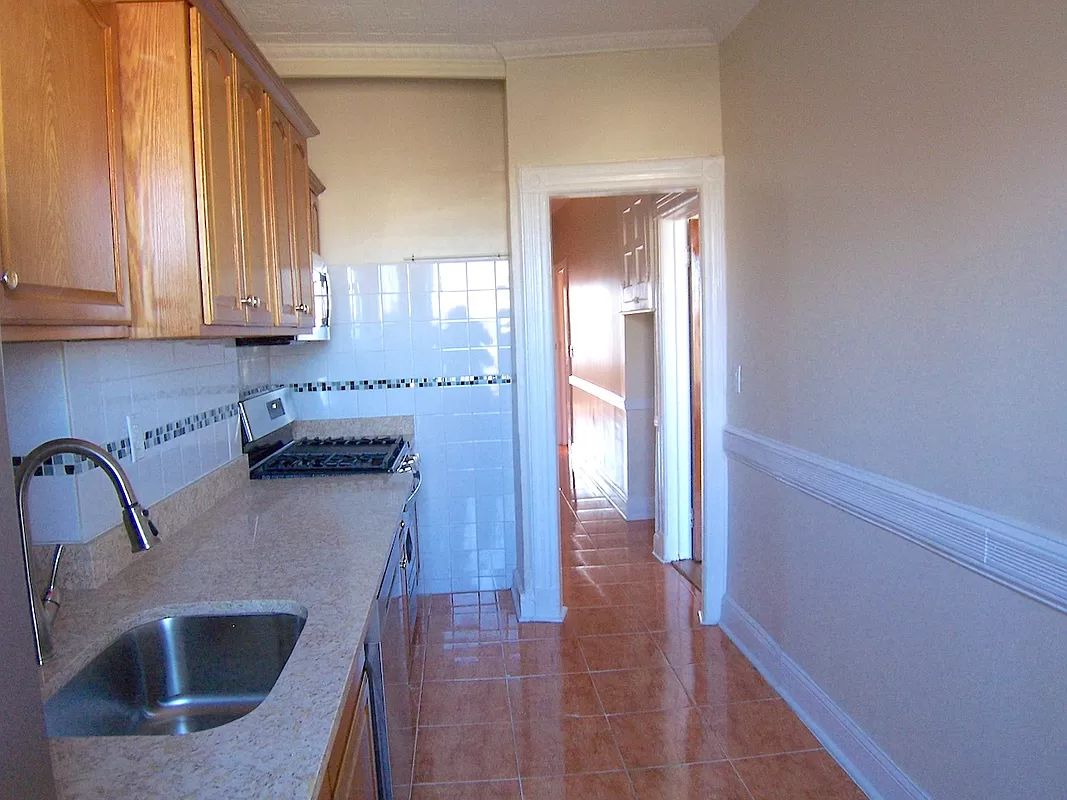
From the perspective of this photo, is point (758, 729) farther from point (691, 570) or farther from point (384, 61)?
point (384, 61)

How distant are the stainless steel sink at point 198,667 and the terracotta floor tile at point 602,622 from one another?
79.0 inches

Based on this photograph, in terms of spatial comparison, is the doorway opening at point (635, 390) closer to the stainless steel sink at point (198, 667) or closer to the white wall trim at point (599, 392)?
the white wall trim at point (599, 392)

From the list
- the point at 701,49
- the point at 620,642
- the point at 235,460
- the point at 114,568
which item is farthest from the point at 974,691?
the point at 701,49

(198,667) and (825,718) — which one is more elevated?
(198,667)

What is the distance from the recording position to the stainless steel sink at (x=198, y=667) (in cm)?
148

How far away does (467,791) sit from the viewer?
2.25 m

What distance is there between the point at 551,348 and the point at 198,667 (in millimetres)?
2084

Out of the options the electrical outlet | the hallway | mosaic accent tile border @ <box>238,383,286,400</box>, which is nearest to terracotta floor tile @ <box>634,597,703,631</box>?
the hallway

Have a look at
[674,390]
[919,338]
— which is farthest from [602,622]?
[919,338]

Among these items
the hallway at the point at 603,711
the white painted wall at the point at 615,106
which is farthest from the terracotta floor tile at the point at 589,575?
the white painted wall at the point at 615,106

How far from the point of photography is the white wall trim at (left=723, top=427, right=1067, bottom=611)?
1.48m

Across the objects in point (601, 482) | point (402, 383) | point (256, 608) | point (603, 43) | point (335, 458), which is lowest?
point (601, 482)

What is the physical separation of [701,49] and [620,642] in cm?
260

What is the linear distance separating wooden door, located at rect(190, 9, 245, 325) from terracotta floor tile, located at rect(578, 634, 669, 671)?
2.05m
